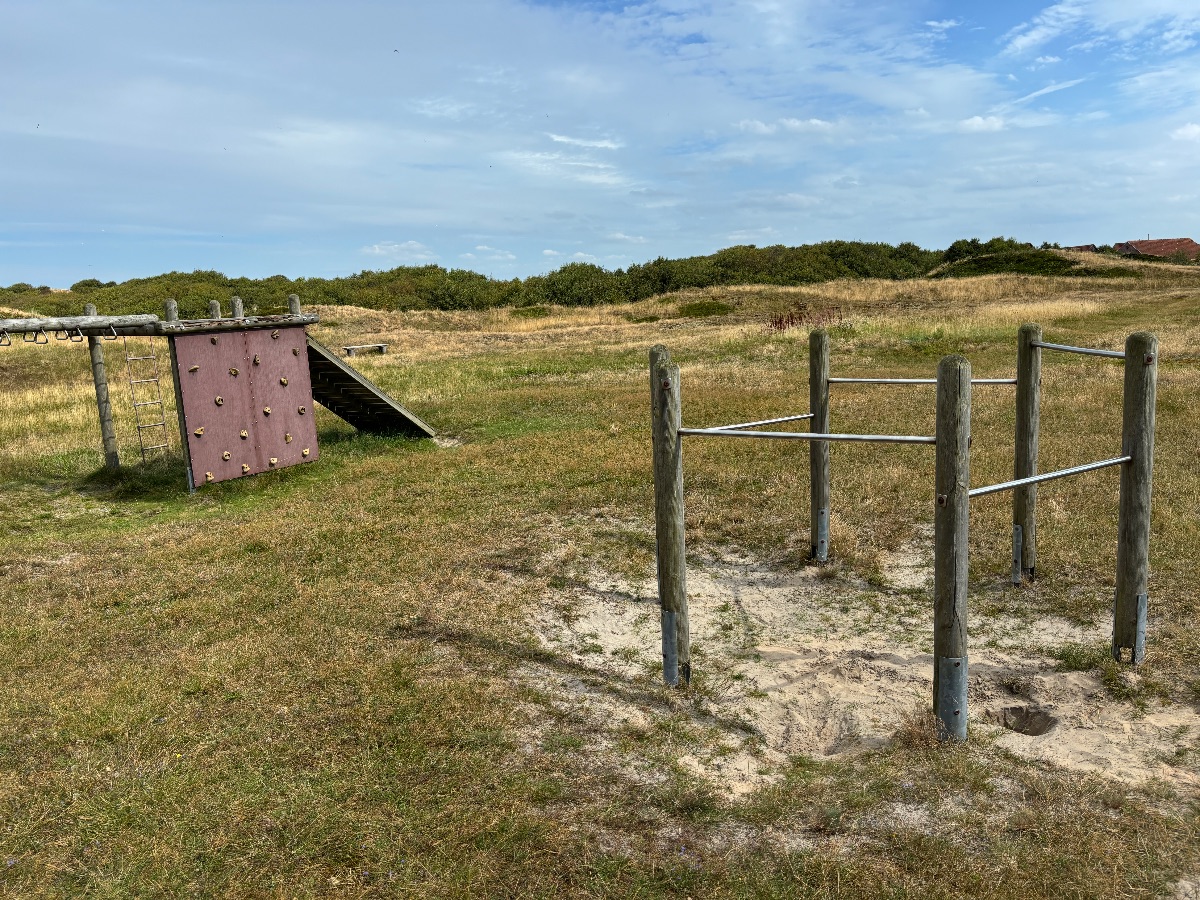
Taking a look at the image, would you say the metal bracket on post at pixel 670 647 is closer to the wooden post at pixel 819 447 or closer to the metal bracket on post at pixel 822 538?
the wooden post at pixel 819 447

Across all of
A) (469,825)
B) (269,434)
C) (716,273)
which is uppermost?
(716,273)

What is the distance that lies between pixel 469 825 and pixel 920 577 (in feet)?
16.4

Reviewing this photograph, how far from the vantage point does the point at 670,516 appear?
18.7ft

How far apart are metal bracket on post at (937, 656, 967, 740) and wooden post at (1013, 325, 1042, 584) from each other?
279 centimetres

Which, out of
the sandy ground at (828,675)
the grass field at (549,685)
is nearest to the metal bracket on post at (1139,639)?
the grass field at (549,685)

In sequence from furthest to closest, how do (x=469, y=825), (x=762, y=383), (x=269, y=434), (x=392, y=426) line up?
(x=762, y=383) → (x=392, y=426) → (x=269, y=434) → (x=469, y=825)

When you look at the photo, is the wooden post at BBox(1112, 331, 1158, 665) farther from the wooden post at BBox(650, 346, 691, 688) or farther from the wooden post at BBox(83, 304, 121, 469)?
the wooden post at BBox(83, 304, 121, 469)

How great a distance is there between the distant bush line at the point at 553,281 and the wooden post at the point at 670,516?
53.0 m

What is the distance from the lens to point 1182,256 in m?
67.1

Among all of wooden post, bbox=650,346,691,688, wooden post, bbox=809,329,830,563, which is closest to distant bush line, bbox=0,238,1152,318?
wooden post, bbox=809,329,830,563

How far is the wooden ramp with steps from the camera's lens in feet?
44.1

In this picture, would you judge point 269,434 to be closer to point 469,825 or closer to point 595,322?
point 469,825

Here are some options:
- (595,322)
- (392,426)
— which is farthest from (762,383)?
(595,322)

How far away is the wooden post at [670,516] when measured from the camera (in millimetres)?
5484
